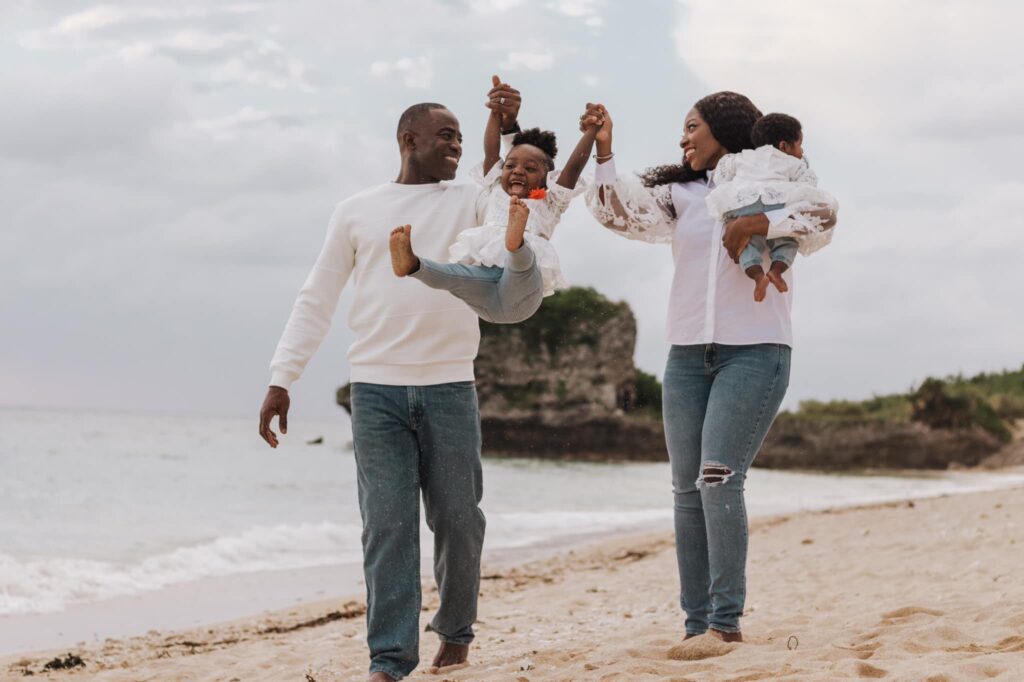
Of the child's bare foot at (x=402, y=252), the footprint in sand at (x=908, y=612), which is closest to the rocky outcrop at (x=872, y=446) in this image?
the footprint in sand at (x=908, y=612)

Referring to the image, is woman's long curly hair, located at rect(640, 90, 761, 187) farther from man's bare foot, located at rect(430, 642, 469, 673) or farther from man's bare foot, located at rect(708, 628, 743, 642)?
man's bare foot, located at rect(430, 642, 469, 673)

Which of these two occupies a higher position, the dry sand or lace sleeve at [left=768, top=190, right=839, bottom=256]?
lace sleeve at [left=768, top=190, right=839, bottom=256]

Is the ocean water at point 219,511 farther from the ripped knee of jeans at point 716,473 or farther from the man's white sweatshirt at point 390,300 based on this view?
the ripped knee of jeans at point 716,473

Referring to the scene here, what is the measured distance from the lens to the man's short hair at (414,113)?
11.3ft

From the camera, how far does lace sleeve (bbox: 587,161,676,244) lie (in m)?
3.54

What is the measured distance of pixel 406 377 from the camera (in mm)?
3408

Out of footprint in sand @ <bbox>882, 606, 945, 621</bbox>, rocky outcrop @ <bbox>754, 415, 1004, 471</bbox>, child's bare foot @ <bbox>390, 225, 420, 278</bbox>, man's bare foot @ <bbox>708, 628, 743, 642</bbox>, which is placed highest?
child's bare foot @ <bbox>390, 225, 420, 278</bbox>

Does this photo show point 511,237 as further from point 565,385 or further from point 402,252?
point 565,385

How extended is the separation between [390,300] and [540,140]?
75cm

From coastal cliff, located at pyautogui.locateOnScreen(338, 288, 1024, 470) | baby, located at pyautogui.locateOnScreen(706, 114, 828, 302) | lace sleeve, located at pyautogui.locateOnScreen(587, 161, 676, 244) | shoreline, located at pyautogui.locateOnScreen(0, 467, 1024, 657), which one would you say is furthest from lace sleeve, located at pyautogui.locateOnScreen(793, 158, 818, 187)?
coastal cliff, located at pyautogui.locateOnScreen(338, 288, 1024, 470)

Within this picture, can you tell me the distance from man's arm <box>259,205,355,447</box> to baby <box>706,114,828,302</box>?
51.7 inches

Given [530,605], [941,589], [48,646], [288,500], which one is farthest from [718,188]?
[288,500]

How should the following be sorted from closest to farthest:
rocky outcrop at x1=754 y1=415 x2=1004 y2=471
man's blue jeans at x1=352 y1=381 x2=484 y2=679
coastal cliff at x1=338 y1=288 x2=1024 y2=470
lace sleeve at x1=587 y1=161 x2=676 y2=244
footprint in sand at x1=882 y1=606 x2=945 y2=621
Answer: man's blue jeans at x1=352 y1=381 x2=484 y2=679
lace sleeve at x1=587 y1=161 x2=676 y2=244
footprint in sand at x1=882 y1=606 x2=945 y2=621
rocky outcrop at x1=754 y1=415 x2=1004 y2=471
coastal cliff at x1=338 y1=288 x2=1024 y2=470

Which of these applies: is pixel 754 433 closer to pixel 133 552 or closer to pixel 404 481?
pixel 404 481
